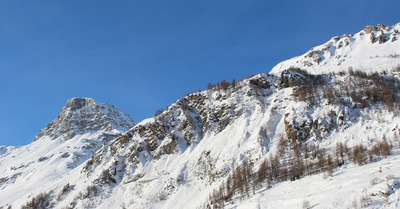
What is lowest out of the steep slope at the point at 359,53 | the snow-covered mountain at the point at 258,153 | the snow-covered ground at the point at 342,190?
the snow-covered ground at the point at 342,190

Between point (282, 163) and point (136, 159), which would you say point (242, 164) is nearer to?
point (282, 163)

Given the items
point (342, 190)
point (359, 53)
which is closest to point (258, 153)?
point (342, 190)

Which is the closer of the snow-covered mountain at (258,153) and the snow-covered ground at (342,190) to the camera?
the snow-covered ground at (342,190)

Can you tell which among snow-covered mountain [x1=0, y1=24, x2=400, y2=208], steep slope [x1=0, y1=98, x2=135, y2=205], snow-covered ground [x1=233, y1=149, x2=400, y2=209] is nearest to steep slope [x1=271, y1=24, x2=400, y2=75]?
snow-covered mountain [x1=0, y1=24, x2=400, y2=208]

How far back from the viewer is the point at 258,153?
7025 centimetres

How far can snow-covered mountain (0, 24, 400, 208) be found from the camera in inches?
1849

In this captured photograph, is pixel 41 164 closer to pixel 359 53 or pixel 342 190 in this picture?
pixel 342 190

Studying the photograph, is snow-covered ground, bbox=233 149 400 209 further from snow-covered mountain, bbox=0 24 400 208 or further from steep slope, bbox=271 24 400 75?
steep slope, bbox=271 24 400 75

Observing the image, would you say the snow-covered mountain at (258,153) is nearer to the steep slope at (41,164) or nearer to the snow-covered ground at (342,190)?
the snow-covered ground at (342,190)

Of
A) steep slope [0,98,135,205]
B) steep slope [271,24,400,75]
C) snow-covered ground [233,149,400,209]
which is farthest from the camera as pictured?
steep slope [271,24,400,75]

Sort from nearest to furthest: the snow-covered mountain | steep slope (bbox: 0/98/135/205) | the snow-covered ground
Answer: the snow-covered ground, the snow-covered mountain, steep slope (bbox: 0/98/135/205)

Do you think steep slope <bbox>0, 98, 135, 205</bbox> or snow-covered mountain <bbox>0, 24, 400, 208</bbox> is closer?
snow-covered mountain <bbox>0, 24, 400, 208</bbox>

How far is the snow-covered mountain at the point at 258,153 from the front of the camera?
46969 millimetres

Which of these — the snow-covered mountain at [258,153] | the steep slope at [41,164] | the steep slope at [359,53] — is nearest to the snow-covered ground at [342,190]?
the snow-covered mountain at [258,153]
